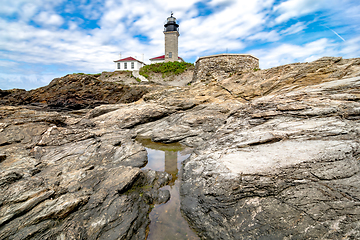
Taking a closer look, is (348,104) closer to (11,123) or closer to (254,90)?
(254,90)

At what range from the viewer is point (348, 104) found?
6.15 m

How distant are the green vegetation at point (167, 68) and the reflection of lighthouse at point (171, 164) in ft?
105

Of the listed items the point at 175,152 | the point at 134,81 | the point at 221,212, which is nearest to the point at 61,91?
the point at 134,81

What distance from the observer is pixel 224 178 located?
4.79 metres

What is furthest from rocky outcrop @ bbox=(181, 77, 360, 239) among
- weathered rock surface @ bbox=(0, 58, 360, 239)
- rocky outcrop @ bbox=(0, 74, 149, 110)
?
rocky outcrop @ bbox=(0, 74, 149, 110)

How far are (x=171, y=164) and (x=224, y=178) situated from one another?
3.07 metres

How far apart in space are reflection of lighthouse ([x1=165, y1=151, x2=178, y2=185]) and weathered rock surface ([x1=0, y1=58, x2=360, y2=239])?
58 centimetres

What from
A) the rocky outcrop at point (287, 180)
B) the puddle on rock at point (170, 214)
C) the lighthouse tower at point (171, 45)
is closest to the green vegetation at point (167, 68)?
the lighthouse tower at point (171, 45)

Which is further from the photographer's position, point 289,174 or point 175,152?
point 175,152

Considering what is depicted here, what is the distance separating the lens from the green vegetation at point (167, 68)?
38.2 meters

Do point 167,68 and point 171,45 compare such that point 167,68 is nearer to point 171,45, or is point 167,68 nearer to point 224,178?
point 171,45

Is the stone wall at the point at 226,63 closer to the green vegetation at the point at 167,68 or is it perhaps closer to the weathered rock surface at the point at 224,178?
the weathered rock surface at the point at 224,178

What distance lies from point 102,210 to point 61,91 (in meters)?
25.6

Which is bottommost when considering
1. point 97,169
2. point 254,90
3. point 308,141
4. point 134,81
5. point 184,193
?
point 184,193
